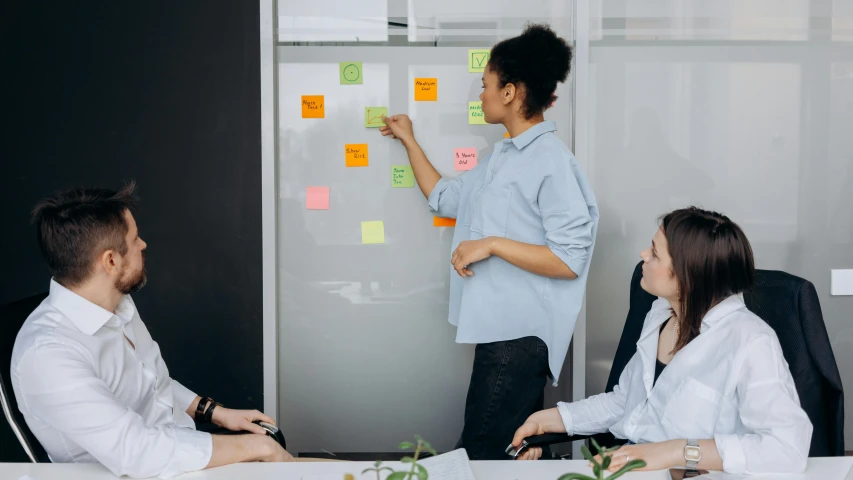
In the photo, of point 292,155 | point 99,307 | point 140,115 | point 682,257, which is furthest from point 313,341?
point 682,257

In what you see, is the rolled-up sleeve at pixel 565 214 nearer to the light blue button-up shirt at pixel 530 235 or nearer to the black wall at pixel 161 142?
the light blue button-up shirt at pixel 530 235

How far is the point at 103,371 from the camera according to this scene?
189cm

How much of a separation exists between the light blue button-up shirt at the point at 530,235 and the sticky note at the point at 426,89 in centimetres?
69

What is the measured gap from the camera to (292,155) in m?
3.28

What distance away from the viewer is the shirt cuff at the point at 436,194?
307 cm

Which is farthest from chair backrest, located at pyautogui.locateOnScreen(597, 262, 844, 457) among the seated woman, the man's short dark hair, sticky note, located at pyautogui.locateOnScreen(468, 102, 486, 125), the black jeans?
the man's short dark hair

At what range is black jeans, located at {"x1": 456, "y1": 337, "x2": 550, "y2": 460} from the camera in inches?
97.7

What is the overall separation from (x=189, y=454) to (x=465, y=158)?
1.95 metres

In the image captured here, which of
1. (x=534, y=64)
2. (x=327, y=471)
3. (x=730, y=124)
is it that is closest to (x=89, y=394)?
(x=327, y=471)

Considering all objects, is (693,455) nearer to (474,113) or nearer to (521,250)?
(521,250)

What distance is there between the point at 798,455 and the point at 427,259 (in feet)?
6.29

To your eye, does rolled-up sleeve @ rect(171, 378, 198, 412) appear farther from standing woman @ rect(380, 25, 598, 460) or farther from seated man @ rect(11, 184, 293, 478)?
standing woman @ rect(380, 25, 598, 460)

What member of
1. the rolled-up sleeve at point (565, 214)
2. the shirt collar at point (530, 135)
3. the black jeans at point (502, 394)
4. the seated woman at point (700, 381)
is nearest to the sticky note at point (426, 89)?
the shirt collar at point (530, 135)

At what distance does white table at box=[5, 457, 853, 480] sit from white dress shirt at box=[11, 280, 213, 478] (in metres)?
0.04
